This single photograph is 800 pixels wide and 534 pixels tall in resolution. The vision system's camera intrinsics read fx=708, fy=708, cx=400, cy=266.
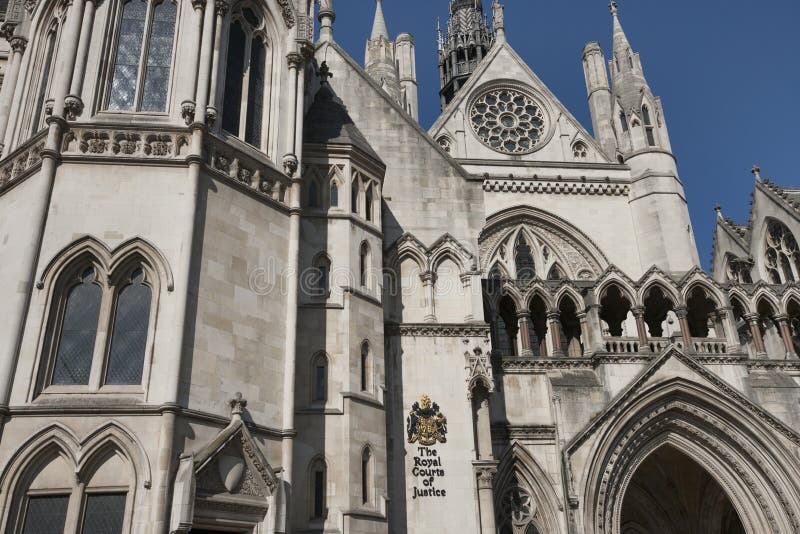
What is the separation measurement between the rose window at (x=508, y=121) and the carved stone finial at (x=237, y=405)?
68.0 ft

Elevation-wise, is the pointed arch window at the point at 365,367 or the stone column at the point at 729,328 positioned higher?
the stone column at the point at 729,328

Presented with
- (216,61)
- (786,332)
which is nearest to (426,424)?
(216,61)

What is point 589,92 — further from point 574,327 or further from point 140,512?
point 140,512

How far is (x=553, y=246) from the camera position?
→ 92.1ft

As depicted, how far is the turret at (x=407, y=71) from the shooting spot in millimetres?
33906

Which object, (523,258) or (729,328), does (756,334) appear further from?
(523,258)

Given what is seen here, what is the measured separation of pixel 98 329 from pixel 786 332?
1870 cm

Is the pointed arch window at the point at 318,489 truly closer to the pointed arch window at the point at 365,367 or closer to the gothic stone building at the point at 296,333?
the gothic stone building at the point at 296,333

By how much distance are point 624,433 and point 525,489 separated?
292 cm

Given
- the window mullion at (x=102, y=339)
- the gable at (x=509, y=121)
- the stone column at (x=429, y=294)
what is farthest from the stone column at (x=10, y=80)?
the gable at (x=509, y=121)

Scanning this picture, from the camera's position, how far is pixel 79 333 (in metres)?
11.6

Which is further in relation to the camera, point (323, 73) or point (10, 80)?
point (323, 73)

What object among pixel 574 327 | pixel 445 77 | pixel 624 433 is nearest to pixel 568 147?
pixel 574 327

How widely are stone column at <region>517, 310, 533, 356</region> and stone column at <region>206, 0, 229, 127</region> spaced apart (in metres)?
10.1
